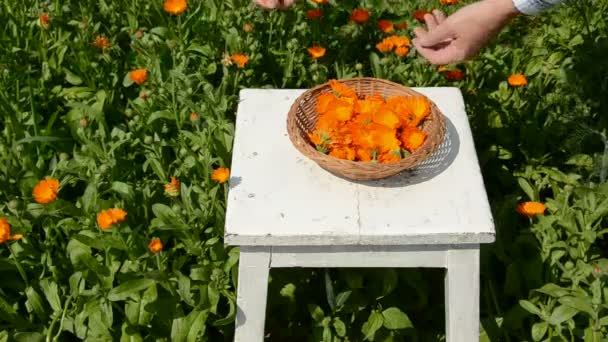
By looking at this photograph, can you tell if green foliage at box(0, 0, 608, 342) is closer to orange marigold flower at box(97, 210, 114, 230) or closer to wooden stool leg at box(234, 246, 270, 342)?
orange marigold flower at box(97, 210, 114, 230)

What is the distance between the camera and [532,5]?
178 centimetres

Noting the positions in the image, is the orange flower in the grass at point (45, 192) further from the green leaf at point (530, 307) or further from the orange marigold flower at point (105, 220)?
the green leaf at point (530, 307)

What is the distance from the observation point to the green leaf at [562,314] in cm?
197

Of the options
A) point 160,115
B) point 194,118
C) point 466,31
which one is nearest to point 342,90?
point 466,31

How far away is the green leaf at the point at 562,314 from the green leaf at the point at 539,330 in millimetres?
35

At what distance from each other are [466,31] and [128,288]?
110cm

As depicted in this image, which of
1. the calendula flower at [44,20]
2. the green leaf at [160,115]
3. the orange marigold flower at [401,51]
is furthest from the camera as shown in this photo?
the calendula flower at [44,20]

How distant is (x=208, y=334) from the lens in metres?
2.18

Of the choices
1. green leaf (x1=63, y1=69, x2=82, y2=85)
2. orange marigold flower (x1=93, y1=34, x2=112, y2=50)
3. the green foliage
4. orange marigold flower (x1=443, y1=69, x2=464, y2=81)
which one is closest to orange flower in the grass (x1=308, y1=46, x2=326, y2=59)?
the green foliage

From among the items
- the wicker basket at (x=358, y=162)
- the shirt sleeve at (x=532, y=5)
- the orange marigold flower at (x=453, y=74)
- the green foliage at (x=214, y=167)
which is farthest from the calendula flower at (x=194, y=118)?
the shirt sleeve at (x=532, y=5)

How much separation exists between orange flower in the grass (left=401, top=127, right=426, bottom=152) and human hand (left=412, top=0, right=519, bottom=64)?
12.8 inches

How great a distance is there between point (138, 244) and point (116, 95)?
879 millimetres

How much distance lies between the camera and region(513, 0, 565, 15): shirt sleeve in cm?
177

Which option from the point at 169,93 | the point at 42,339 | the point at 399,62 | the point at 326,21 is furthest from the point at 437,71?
the point at 42,339
